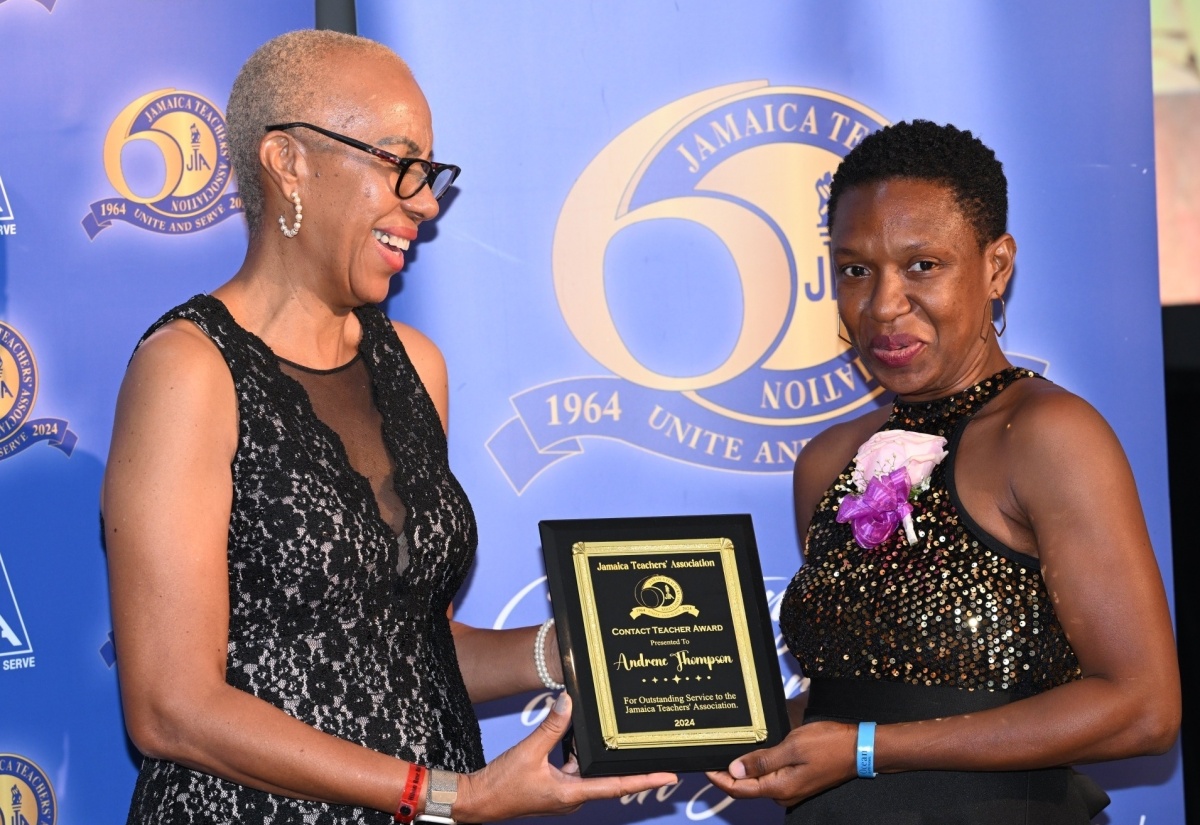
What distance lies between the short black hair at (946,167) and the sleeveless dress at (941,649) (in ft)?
1.07

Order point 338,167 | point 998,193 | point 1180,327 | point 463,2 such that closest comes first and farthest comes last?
point 338,167
point 998,193
point 463,2
point 1180,327

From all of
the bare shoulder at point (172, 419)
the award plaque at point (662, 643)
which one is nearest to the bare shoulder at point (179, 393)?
the bare shoulder at point (172, 419)

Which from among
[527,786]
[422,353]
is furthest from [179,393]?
[527,786]

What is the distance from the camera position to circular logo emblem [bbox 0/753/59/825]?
323 centimetres

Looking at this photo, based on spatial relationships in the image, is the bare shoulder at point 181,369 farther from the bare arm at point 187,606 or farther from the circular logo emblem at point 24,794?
the circular logo emblem at point 24,794

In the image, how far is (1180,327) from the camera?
464 centimetres

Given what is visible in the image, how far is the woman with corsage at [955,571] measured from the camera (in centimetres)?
246

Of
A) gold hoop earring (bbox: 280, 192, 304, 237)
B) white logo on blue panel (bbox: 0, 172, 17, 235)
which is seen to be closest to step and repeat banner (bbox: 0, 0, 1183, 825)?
white logo on blue panel (bbox: 0, 172, 17, 235)

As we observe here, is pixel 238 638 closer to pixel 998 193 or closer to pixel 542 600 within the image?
pixel 542 600

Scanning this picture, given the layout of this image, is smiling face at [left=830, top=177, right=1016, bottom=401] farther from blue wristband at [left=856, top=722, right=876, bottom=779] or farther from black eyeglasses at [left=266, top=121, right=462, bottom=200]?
black eyeglasses at [left=266, top=121, right=462, bottom=200]

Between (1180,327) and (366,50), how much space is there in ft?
10.2

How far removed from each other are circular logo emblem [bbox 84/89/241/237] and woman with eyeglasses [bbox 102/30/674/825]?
0.75 metres

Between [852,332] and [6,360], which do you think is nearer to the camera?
[852,332]

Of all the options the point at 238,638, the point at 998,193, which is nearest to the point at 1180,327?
the point at 998,193
